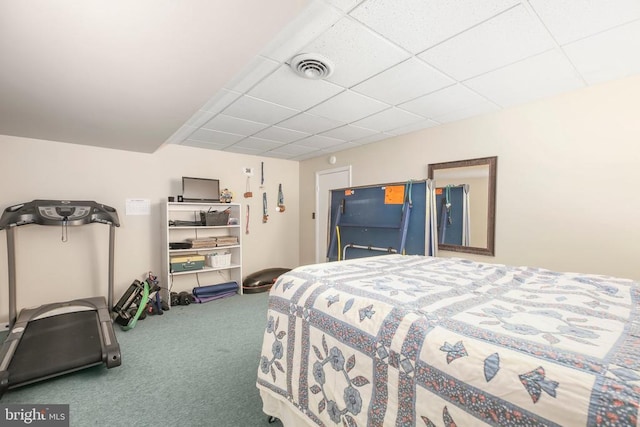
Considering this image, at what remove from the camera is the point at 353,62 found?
2023 millimetres

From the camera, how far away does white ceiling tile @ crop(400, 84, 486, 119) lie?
8.22 ft

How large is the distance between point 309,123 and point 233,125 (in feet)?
3.06

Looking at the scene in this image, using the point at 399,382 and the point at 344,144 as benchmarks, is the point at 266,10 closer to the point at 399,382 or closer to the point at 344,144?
the point at 399,382

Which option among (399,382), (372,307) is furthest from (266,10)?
(399,382)

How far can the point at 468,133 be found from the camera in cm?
313

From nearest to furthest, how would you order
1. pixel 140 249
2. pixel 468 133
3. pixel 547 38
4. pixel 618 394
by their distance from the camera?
pixel 618 394
pixel 547 38
pixel 468 133
pixel 140 249

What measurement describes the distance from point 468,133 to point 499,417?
3.11m

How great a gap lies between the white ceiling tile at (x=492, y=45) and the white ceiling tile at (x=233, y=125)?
6.81 ft

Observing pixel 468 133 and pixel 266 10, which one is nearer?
pixel 266 10

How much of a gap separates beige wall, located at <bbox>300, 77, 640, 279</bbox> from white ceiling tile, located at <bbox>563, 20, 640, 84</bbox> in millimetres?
202

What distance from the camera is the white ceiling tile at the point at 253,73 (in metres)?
2.02

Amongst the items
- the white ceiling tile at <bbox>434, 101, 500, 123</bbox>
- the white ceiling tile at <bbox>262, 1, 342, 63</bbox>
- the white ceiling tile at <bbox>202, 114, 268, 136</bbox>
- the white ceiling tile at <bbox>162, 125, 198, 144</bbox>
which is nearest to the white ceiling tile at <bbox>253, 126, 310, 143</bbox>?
the white ceiling tile at <bbox>202, 114, 268, 136</bbox>

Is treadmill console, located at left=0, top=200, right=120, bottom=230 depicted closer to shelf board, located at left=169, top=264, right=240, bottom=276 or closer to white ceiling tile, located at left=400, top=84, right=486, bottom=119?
shelf board, located at left=169, top=264, right=240, bottom=276

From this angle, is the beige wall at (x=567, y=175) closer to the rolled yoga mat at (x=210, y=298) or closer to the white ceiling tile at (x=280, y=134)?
the white ceiling tile at (x=280, y=134)
